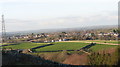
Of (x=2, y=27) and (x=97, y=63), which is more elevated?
(x=2, y=27)

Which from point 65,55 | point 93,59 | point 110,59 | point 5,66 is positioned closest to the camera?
point 5,66

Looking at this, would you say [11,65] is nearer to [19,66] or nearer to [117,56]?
[19,66]

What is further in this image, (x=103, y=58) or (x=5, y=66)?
(x=103, y=58)

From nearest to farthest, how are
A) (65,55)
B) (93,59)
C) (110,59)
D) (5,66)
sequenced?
(5,66)
(110,59)
(93,59)
(65,55)

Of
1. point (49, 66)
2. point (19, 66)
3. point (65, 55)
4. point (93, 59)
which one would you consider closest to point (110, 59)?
point (93, 59)

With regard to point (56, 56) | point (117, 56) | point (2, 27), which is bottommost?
point (56, 56)

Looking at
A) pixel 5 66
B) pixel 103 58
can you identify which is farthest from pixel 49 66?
pixel 103 58

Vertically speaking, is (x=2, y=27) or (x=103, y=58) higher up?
(x=2, y=27)

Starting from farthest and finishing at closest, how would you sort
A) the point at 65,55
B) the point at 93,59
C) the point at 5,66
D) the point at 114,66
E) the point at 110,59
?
the point at 65,55 → the point at 93,59 → the point at 110,59 → the point at 114,66 → the point at 5,66

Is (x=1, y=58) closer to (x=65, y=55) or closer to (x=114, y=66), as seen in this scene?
(x=114, y=66)

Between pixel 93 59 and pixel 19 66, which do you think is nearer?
pixel 19 66
